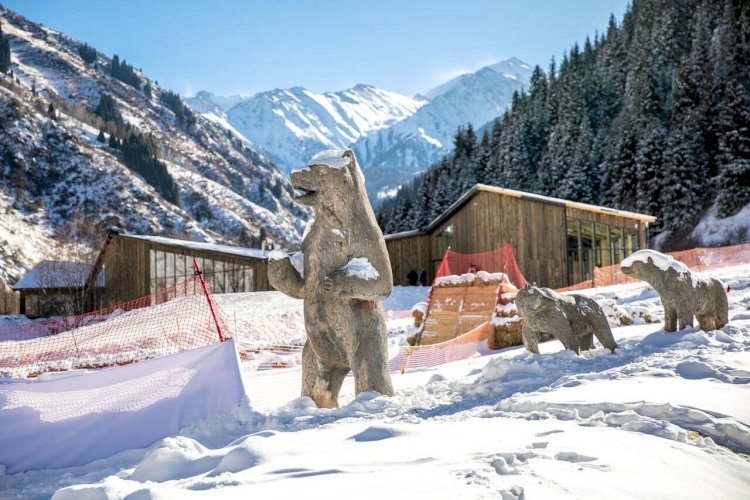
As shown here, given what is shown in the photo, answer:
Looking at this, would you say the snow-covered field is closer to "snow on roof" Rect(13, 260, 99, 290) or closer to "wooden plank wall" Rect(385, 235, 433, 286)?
"wooden plank wall" Rect(385, 235, 433, 286)

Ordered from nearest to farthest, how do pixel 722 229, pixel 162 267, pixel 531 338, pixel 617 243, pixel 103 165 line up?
pixel 531 338
pixel 617 243
pixel 162 267
pixel 722 229
pixel 103 165

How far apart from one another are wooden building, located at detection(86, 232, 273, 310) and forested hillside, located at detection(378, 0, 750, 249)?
2702 centimetres

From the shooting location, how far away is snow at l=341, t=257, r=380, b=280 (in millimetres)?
4648

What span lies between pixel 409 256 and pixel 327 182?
82.3ft

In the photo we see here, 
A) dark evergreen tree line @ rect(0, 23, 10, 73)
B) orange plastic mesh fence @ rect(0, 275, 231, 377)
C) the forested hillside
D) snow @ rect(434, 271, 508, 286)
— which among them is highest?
dark evergreen tree line @ rect(0, 23, 10, 73)

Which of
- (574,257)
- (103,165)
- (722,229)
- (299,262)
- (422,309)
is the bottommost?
(422,309)

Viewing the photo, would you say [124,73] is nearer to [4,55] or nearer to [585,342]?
[4,55]

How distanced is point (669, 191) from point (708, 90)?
9.92 metres

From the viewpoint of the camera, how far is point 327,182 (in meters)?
4.89

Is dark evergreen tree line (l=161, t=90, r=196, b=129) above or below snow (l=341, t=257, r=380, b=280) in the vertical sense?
above

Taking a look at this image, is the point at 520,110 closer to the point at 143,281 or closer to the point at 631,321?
the point at 143,281

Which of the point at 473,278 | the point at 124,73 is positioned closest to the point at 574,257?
the point at 473,278

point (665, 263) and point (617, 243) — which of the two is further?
point (617, 243)

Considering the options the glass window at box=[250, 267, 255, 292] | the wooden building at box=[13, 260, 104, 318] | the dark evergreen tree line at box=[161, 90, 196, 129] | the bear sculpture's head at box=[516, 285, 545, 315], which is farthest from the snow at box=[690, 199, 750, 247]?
the dark evergreen tree line at box=[161, 90, 196, 129]
